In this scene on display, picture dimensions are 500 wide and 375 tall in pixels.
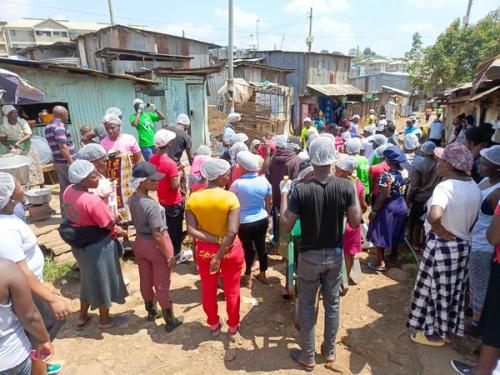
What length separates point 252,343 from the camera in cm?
338

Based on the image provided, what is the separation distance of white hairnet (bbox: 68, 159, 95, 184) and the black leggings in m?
1.82

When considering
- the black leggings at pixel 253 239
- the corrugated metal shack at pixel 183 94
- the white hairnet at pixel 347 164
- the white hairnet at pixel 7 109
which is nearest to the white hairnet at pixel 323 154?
the white hairnet at pixel 347 164

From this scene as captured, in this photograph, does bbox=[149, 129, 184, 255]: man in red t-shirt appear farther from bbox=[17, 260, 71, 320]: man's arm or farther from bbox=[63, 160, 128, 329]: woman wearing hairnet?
bbox=[17, 260, 71, 320]: man's arm

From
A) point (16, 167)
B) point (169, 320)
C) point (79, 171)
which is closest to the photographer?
point (79, 171)

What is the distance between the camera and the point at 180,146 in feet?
19.0

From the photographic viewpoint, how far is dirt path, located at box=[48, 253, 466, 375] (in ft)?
10.1

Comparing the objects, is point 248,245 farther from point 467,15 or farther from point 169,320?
point 467,15

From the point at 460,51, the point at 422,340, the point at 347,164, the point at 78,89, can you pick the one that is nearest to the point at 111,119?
the point at 347,164

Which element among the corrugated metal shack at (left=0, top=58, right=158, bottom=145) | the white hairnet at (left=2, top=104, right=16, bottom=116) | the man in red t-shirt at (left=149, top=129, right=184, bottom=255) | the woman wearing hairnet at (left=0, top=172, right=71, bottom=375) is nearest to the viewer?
the woman wearing hairnet at (left=0, top=172, right=71, bottom=375)

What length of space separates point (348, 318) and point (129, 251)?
3362 millimetres

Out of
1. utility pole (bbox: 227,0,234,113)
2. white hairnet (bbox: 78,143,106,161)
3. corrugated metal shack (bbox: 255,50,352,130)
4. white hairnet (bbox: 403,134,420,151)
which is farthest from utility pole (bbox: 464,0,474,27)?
white hairnet (bbox: 78,143,106,161)

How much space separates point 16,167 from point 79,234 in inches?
150

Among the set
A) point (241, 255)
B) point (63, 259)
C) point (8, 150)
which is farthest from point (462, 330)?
point (8, 150)

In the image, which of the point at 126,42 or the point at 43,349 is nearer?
the point at 43,349
